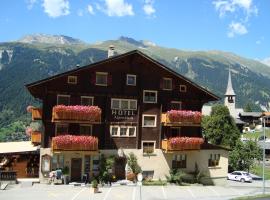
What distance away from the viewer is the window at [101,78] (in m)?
47.9

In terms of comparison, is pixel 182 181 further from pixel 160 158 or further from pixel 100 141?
pixel 100 141

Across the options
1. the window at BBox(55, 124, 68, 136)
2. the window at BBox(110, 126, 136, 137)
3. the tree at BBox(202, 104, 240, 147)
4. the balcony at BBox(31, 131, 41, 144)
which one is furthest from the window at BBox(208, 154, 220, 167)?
the tree at BBox(202, 104, 240, 147)

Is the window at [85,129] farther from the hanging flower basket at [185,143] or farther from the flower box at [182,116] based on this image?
the hanging flower basket at [185,143]

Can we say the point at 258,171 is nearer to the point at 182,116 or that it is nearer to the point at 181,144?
the point at 181,144

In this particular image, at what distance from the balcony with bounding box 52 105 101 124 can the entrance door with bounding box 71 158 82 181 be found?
13.7 feet

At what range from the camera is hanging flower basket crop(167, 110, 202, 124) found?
48625 millimetres

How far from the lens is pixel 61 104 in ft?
152

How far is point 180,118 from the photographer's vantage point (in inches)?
1930

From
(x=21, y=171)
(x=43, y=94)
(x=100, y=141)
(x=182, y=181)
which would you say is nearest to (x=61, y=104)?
(x=43, y=94)

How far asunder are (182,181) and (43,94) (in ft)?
57.9

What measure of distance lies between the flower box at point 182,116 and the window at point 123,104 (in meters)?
3.78

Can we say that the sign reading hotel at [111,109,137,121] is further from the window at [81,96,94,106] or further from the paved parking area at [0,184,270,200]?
the paved parking area at [0,184,270,200]

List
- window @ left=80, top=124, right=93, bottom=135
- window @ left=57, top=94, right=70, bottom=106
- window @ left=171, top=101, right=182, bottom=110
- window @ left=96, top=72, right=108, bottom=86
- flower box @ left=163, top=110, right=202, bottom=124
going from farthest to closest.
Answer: window @ left=171, top=101, right=182, bottom=110 → flower box @ left=163, top=110, right=202, bottom=124 → window @ left=96, top=72, right=108, bottom=86 → window @ left=80, top=124, right=93, bottom=135 → window @ left=57, top=94, right=70, bottom=106

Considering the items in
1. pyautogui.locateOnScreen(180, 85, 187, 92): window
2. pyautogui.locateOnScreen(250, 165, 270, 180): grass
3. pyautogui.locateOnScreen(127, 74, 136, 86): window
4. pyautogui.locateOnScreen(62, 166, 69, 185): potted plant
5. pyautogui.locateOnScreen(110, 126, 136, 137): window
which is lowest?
pyautogui.locateOnScreen(250, 165, 270, 180): grass
